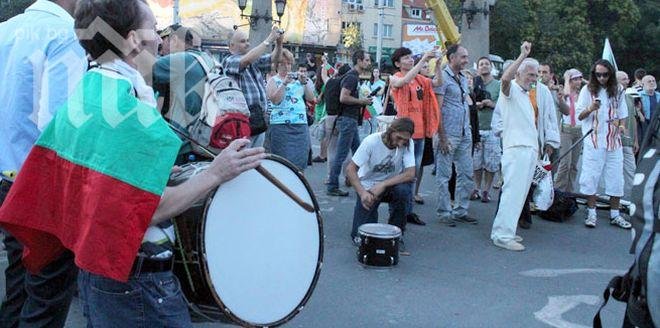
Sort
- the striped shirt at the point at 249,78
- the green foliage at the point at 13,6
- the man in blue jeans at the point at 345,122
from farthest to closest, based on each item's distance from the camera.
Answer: the green foliage at the point at 13,6, the man in blue jeans at the point at 345,122, the striped shirt at the point at 249,78

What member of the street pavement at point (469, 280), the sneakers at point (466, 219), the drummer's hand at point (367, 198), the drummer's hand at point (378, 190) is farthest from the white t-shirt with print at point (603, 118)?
the drummer's hand at point (367, 198)

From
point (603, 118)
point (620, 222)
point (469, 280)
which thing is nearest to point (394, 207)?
point (469, 280)

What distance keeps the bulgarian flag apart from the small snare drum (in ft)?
12.4

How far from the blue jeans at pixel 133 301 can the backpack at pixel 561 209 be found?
6436mm

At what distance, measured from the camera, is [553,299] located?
5016mm

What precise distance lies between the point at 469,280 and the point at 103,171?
13.3 ft

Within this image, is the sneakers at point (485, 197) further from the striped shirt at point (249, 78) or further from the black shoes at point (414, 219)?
the striped shirt at point (249, 78)

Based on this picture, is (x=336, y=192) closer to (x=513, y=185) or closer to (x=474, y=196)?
(x=474, y=196)

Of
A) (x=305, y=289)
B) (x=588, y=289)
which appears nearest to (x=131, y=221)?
(x=305, y=289)

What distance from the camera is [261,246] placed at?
2365mm

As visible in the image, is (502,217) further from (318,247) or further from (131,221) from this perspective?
(131,221)

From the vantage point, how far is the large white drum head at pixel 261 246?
7.31 ft

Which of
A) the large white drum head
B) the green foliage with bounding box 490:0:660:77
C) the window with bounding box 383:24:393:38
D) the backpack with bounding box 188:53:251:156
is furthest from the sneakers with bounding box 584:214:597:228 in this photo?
the window with bounding box 383:24:393:38

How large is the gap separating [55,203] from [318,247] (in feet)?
3.20
